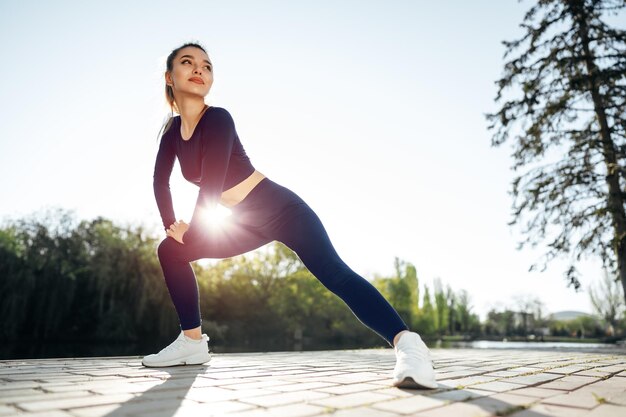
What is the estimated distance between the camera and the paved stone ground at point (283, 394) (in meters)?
1.33

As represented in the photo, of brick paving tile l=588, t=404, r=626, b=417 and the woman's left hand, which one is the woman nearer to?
the woman's left hand

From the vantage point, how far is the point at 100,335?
58.6 feet

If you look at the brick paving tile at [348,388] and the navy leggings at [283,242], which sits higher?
the navy leggings at [283,242]

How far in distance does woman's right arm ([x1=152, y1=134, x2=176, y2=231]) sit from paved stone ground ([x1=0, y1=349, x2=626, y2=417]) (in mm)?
909

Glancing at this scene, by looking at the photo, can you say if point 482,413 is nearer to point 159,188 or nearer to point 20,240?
point 159,188

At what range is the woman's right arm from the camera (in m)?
2.63

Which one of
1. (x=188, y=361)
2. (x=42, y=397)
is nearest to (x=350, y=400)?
(x=42, y=397)

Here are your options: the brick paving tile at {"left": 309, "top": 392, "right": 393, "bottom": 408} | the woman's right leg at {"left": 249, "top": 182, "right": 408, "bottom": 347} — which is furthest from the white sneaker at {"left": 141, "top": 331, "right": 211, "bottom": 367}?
the brick paving tile at {"left": 309, "top": 392, "right": 393, "bottom": 408}

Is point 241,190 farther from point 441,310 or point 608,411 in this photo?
point 441,310

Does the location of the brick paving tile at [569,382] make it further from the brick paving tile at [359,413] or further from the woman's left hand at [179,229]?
the woman's left hand at [179,229]

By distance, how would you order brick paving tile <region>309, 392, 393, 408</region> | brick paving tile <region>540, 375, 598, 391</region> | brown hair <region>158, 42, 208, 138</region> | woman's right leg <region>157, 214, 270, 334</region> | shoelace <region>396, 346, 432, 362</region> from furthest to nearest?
1. brown hair <region>158, 42, 208, 138</region>
2. woman's right leg <region>157, 214, 270, 334</region>
3. brick paving tile <region>540, 375, 598, 391</region>
4. shoelace <region>396, 346, 432, 362</region>
5. brick paving tile <region>309, 392, 393, 408</region>

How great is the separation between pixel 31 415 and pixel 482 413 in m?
1.34

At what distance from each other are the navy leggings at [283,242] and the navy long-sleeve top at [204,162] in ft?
0.48

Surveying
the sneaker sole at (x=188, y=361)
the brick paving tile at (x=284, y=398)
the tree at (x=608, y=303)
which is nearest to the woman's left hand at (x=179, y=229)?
the sneaker sole at (x=188, y=361)
